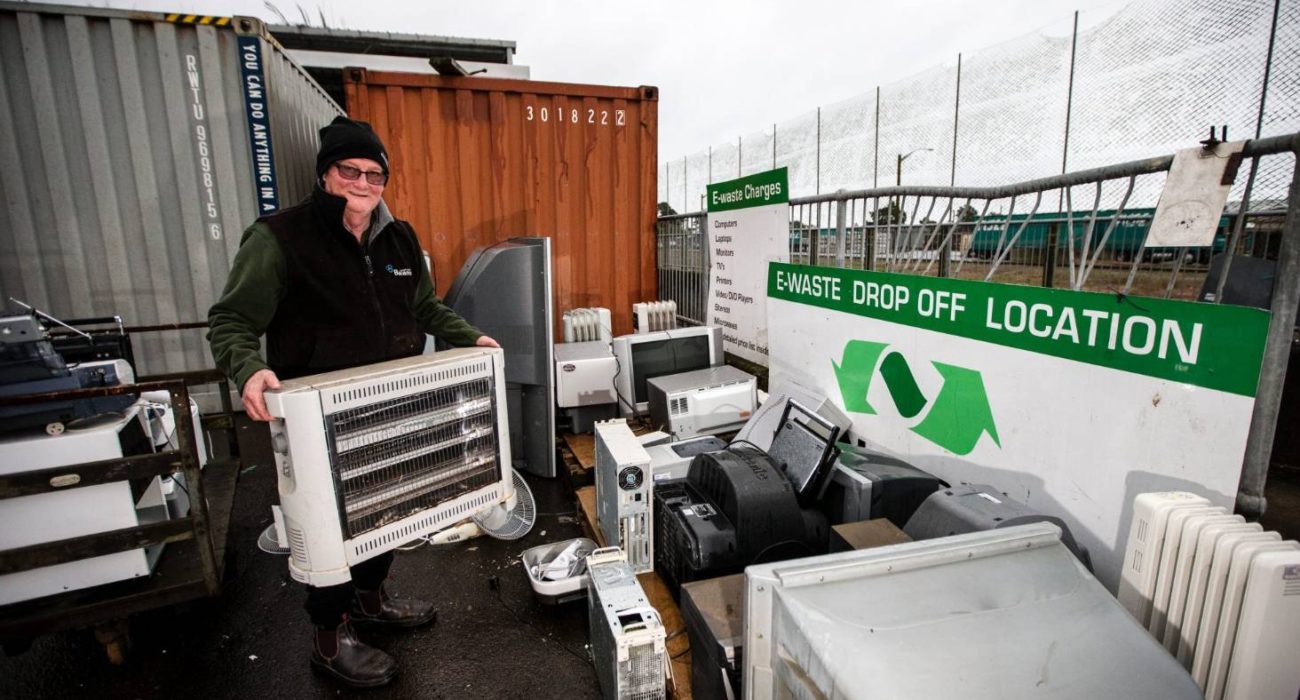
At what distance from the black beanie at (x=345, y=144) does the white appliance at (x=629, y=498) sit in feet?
4.54

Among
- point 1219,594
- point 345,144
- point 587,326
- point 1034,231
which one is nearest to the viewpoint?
point 1219,594

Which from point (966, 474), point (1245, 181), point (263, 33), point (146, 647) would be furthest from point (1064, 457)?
point (263, 33)

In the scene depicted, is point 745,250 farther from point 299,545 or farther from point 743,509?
point 299,545

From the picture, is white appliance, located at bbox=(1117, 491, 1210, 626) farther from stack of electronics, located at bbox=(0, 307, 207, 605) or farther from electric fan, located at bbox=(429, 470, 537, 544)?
stack of electronics, located at bbox=(0, 307, 207, 605)

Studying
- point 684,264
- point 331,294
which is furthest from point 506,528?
point 684,264

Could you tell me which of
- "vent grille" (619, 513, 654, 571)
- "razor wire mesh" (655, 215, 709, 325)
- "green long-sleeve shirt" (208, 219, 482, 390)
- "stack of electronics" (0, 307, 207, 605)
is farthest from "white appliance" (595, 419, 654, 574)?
"razor wire mesh" (655, 215, 709, 325)

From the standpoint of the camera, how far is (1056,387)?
1.93 metres

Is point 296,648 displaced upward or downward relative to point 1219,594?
downward

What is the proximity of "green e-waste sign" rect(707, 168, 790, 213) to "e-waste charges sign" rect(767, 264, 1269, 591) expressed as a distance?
743mm

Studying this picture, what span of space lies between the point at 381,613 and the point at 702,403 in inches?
74.5

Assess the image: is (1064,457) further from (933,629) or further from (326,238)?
(326,238)

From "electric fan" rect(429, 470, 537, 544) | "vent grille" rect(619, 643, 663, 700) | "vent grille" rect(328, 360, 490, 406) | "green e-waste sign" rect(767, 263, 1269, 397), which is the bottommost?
"electric fan" rect(429, 470, 537, 544)

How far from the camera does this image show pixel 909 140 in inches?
474

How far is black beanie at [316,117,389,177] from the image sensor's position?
175 centimetres
